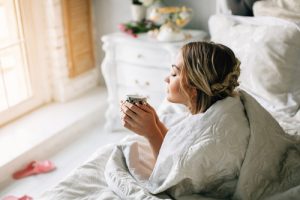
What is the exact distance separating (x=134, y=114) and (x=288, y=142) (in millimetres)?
510

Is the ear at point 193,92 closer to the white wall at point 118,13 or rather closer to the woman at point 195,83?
the woman at point 195,83

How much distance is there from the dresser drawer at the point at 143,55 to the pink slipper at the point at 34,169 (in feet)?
2.74

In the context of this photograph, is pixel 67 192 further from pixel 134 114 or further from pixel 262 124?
pixel 262 124

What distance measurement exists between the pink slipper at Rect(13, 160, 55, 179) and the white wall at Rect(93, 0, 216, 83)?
3.73ft

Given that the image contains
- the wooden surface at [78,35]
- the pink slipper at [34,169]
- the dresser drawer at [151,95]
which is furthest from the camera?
the wooden surface at [78,35]

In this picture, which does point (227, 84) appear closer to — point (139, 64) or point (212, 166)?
point (212, 166)

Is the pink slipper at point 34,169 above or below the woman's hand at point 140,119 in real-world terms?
below

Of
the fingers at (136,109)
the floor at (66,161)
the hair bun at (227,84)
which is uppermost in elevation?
the hair bun at (227,84)

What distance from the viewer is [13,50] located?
259cm

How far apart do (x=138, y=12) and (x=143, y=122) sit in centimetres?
156

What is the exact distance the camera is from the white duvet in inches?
42.9

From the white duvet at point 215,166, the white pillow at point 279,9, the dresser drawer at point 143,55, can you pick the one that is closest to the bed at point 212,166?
the white duvet at point 215,166

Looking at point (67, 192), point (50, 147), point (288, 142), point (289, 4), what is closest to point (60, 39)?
point (50, 147)

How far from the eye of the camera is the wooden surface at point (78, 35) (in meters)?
2.80
